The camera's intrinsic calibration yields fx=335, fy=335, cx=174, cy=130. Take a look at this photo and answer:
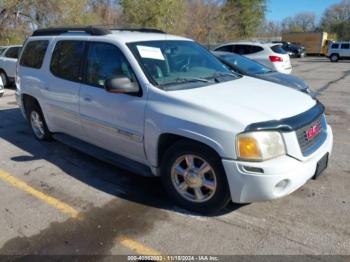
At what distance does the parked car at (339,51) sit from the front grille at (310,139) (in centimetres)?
3083

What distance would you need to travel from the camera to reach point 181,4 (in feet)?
95.1

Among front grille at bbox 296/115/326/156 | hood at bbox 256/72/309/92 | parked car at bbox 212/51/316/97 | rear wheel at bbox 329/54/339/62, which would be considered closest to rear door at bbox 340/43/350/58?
rear wheel at bbox 329/54/339/62

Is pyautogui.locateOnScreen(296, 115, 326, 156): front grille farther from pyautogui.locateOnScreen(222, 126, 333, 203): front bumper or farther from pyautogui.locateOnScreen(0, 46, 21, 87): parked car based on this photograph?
pyautogui.locateOnScreen(0, 46, 21, 87): parked car

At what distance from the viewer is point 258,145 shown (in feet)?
9.55

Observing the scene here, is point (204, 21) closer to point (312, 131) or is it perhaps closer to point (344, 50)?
point (344, 50)

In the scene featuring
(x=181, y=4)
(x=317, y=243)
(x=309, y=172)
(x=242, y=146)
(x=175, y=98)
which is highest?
(x=181, y=4)

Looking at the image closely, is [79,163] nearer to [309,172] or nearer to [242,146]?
[242,146]

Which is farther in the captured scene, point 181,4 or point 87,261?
point 181,4

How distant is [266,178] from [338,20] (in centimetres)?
8366

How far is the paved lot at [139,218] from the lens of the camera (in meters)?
2.97

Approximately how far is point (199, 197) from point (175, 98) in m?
1.04

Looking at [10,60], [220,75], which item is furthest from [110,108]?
[10,60]

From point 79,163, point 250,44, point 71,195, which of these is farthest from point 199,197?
point 250,44

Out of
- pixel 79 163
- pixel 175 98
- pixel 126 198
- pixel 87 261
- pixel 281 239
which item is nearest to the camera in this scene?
pixel 87 261
